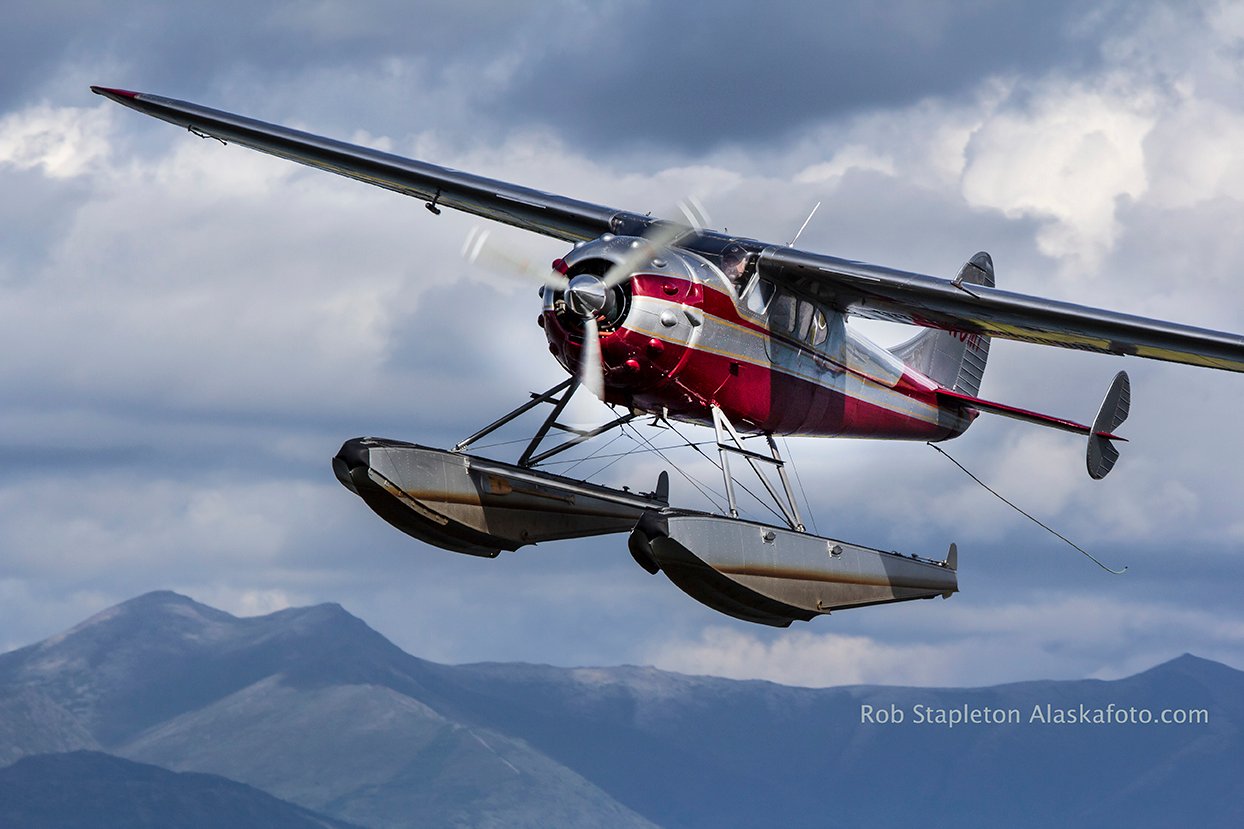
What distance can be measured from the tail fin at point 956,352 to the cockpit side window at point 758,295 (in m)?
6.85

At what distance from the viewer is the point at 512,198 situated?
2917 cm

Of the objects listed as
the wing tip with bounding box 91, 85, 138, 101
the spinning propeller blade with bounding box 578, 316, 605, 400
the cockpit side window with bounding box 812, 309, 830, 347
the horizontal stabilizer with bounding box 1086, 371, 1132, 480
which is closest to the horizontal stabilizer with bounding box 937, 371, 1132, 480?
the horizontal stabilizer with bounding box 1086, 371, 1132, 480

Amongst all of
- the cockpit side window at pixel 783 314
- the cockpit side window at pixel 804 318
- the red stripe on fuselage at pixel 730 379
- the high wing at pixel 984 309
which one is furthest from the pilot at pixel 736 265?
the cockpit side window at pixel 804 318

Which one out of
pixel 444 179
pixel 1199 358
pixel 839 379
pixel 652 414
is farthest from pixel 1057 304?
pixel 444 179

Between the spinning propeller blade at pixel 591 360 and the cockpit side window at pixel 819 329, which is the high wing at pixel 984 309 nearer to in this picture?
the cockpit side window at pixel 819 329

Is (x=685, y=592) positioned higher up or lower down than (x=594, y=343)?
lower down

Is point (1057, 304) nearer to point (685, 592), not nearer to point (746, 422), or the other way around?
point (746, 422)

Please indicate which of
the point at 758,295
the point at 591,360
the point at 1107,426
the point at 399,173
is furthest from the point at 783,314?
the point at 399,173

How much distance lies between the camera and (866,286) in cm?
2516

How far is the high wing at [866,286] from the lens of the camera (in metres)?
23.7

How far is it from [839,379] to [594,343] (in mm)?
5387

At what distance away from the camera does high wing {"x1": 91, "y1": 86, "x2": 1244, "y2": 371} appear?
23.7 metres

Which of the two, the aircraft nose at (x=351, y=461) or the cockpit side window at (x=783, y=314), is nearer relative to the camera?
the aircraft nose at (x=351, y=461)

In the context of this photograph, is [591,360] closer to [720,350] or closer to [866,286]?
[720,350]
